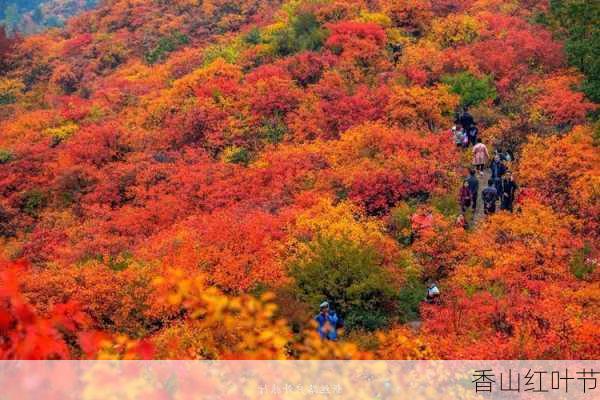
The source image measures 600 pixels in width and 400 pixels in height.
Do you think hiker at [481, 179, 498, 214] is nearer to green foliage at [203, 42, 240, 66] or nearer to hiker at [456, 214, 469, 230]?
hiker at [456, 214, 469, 230]

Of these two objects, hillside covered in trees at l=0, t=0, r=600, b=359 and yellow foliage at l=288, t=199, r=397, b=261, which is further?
yellow foliage at l=288, t=199, r=397, b=261

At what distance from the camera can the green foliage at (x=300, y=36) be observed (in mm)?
33375

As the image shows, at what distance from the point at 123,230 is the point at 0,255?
4834 millimetres

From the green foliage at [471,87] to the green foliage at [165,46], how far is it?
981 inches

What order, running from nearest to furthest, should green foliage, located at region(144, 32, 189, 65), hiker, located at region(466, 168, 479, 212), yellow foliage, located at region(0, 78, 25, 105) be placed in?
hiker, located at region(466, 168, 479, 212), yellow foliage, located at region(0, 78, 25, 105), green foliage, located at region(144, 32, 189, 65)

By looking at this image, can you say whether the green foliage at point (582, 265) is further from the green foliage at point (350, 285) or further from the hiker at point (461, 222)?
the green foliage at point (350, 285)

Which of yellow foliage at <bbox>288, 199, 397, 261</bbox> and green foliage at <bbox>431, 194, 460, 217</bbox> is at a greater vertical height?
yellow foliage at <bbox>288, 199, 397, 261</bbox>

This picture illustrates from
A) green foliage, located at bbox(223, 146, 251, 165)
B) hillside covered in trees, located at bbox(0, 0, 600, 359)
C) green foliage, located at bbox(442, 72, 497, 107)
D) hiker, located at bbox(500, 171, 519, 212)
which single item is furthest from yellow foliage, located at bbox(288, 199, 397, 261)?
green foliage, located at bbox(442, 72, 497, 107)

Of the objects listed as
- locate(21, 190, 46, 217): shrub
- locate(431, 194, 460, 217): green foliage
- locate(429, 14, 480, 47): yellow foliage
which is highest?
locate(429, 14, 480, 47): yellow foliage

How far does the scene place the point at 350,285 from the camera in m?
14.0

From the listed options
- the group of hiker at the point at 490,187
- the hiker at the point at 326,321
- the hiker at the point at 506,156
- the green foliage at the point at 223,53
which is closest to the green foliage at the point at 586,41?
the hiker at the point at 506,156

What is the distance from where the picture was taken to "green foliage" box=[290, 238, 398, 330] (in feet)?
44.8

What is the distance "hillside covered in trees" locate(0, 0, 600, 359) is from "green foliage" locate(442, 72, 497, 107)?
115 millimetres

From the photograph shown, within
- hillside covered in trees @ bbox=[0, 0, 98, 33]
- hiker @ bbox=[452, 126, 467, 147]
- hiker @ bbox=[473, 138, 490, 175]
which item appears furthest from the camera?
hillside covered in trees @ bbox=[0, 0, 98, 33]
